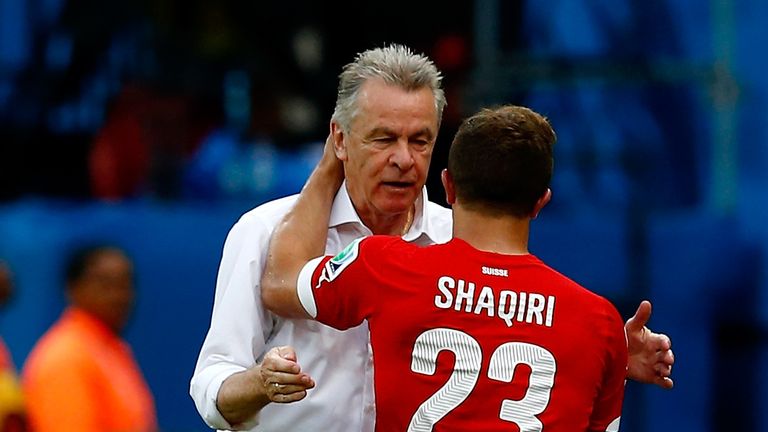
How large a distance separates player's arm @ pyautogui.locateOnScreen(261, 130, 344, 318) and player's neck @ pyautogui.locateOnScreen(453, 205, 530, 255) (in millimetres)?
473

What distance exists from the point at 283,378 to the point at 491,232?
0.57 metres

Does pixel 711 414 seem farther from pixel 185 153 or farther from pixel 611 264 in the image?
pixel 185 153

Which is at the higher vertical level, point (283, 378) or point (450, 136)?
point (450, 136)

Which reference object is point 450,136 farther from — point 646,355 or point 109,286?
point 646,355

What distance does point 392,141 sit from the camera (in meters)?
4.27

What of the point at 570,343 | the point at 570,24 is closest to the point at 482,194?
the point at 570,343

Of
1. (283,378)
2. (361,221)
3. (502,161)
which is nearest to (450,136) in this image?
(361,221)

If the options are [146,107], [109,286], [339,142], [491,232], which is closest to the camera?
[491,232]

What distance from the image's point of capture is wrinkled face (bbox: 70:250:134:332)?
723 cm

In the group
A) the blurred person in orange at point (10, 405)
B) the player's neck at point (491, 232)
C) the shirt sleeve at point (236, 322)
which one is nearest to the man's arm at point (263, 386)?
the shirt sleeve at point (236, 322)

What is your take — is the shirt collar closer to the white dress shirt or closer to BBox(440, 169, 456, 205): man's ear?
the white dress shirt

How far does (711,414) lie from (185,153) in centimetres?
355

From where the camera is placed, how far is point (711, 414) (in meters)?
8.84

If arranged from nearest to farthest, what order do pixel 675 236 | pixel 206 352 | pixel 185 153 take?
pixel 206 352 < pixel 675 236 < pixel 185 153
